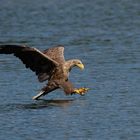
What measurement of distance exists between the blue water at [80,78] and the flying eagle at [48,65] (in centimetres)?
23

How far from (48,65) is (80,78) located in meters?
1.39

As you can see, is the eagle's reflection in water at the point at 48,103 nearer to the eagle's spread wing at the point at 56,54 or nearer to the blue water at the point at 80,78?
the blue water at the point at 80,78

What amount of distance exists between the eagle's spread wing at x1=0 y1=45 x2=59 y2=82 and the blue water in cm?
40

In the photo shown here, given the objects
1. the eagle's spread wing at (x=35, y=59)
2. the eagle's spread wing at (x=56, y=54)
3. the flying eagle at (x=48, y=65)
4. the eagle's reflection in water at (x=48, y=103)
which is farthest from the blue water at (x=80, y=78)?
the eagle's spread wing at (x=56, y=54)

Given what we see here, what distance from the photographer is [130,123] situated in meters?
14.2

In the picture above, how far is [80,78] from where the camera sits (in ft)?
60.3

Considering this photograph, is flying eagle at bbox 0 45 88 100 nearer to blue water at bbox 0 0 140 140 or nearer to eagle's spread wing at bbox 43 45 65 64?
eagle's spread wing at bbox 43 45 65 64

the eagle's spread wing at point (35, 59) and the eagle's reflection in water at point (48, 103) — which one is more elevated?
the eagle's spread wing at point (35, 59)

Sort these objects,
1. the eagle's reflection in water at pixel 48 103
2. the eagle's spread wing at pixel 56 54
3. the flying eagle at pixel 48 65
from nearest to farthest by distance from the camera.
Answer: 1. the eagle's reflection in water at pixel 48 103
2. the flying eagle at pixel 48 65
3. the eagle's spread wing at pixel 56 54

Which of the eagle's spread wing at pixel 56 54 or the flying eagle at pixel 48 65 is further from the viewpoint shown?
the eagle's spread wing at pixel 56 54

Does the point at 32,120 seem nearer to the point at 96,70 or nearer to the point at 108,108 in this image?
the point at 108,108

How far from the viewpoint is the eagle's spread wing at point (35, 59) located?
16.4m

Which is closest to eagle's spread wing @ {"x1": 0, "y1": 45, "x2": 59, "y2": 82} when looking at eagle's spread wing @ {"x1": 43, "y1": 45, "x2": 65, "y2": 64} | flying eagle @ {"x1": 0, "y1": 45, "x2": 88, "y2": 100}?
flying eagle @ {"x1": 0, "y1": 45, "x2": 88, "y2": 100}

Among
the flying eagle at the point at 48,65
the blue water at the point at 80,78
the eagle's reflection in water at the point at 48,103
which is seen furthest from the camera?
the flying eagle at the point at 48,65
